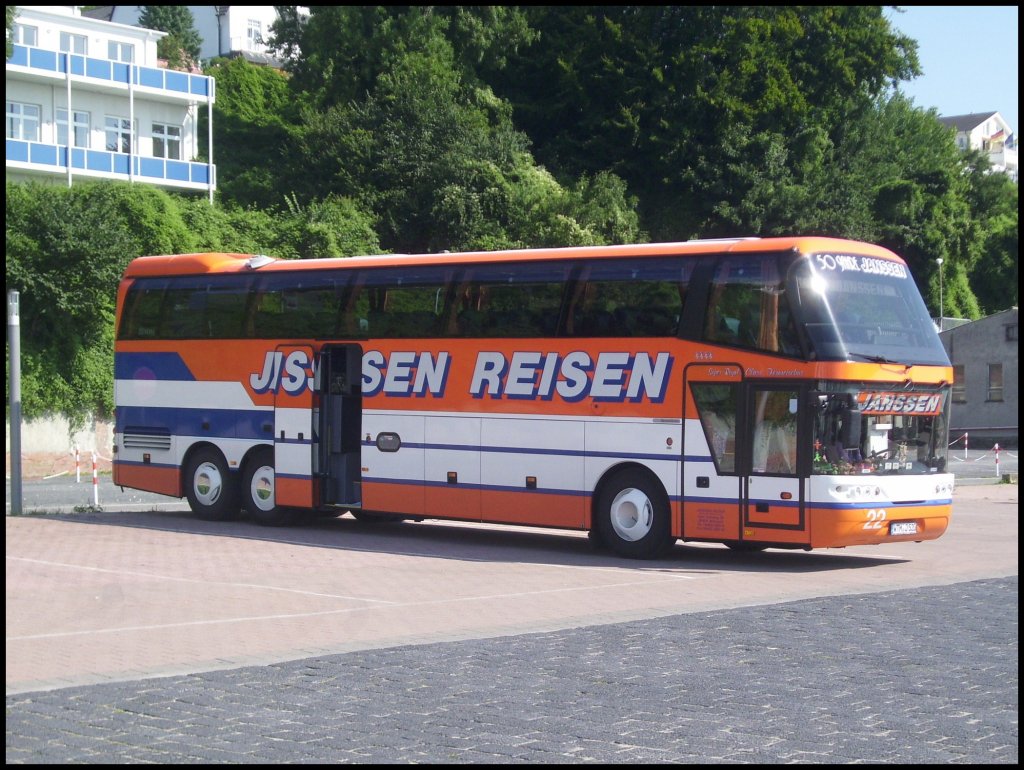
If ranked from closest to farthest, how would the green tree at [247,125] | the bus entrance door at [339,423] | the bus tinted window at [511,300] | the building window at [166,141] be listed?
the bus tinted window at [511,300], the bus entrance door at [339,423], the green tree at [247,125], the building window at [166,141]

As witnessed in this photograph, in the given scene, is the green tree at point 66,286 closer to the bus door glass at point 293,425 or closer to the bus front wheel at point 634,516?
the bus door glass at point 293,425

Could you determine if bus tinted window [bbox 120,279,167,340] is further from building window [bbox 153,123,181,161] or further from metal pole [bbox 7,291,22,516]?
building window [bbox 153,123,181,161]

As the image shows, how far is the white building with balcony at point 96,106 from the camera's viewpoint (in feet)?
178

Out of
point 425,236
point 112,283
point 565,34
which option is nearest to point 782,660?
point 112,283

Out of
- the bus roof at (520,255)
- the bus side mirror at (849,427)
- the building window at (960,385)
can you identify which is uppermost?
the bus roof at (520,255)

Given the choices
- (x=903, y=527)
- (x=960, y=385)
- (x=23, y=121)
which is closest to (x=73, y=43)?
(x=23, y=121)

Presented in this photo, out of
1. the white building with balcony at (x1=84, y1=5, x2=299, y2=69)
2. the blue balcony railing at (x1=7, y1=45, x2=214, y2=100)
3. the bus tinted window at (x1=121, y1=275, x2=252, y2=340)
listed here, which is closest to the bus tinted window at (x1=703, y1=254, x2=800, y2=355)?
the bus tinted window at (x1=121, y1=275, x2=252, y2=340)

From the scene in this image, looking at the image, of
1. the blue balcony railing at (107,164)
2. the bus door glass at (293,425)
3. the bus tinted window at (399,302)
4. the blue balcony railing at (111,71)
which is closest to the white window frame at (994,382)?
the blue balcony railing at (107,164)

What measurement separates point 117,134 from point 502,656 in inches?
2076

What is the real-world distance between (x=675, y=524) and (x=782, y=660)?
752cm

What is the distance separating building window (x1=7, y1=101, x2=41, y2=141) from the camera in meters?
54.2

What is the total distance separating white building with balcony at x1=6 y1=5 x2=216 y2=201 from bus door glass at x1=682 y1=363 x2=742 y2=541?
3950cm

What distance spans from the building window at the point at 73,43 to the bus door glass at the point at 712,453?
4849 cm

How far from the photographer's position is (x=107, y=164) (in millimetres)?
55281
